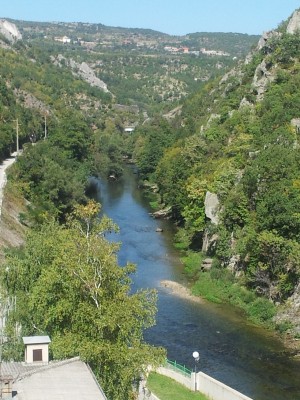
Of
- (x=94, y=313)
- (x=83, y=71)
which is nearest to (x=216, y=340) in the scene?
(x=94, y=313)

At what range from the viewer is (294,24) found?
77.8 m

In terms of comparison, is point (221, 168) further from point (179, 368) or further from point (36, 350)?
point (36, 350)

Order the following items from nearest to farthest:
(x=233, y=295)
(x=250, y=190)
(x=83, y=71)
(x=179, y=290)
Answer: (x=233, y=295), (x=179, y=290), (x=250, y=190), (x=83, y=71)

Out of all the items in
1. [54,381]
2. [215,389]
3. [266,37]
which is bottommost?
[215,389]

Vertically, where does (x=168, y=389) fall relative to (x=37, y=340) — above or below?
below

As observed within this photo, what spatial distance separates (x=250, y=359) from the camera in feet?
116

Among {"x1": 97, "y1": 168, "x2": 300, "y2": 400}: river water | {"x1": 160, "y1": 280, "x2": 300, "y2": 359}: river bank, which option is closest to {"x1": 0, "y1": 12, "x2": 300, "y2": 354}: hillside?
A: {"x1": 160, "y1": 280, "x2": 300, "y2": 359}: river bank

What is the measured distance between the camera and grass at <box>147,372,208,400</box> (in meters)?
28.8

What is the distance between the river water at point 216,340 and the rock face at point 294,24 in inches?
1334

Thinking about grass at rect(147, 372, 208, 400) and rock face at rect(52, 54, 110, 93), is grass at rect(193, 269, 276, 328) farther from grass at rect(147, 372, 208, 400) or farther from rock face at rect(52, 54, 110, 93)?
rock face at rect(52, 54, 110, 93)

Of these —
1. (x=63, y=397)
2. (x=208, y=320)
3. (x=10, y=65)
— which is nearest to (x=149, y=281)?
(x=208, y=320)

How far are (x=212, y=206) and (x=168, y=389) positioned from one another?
86.1 ft

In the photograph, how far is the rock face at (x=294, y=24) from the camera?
77.4m

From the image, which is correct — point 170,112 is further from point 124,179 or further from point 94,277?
point 94,277
